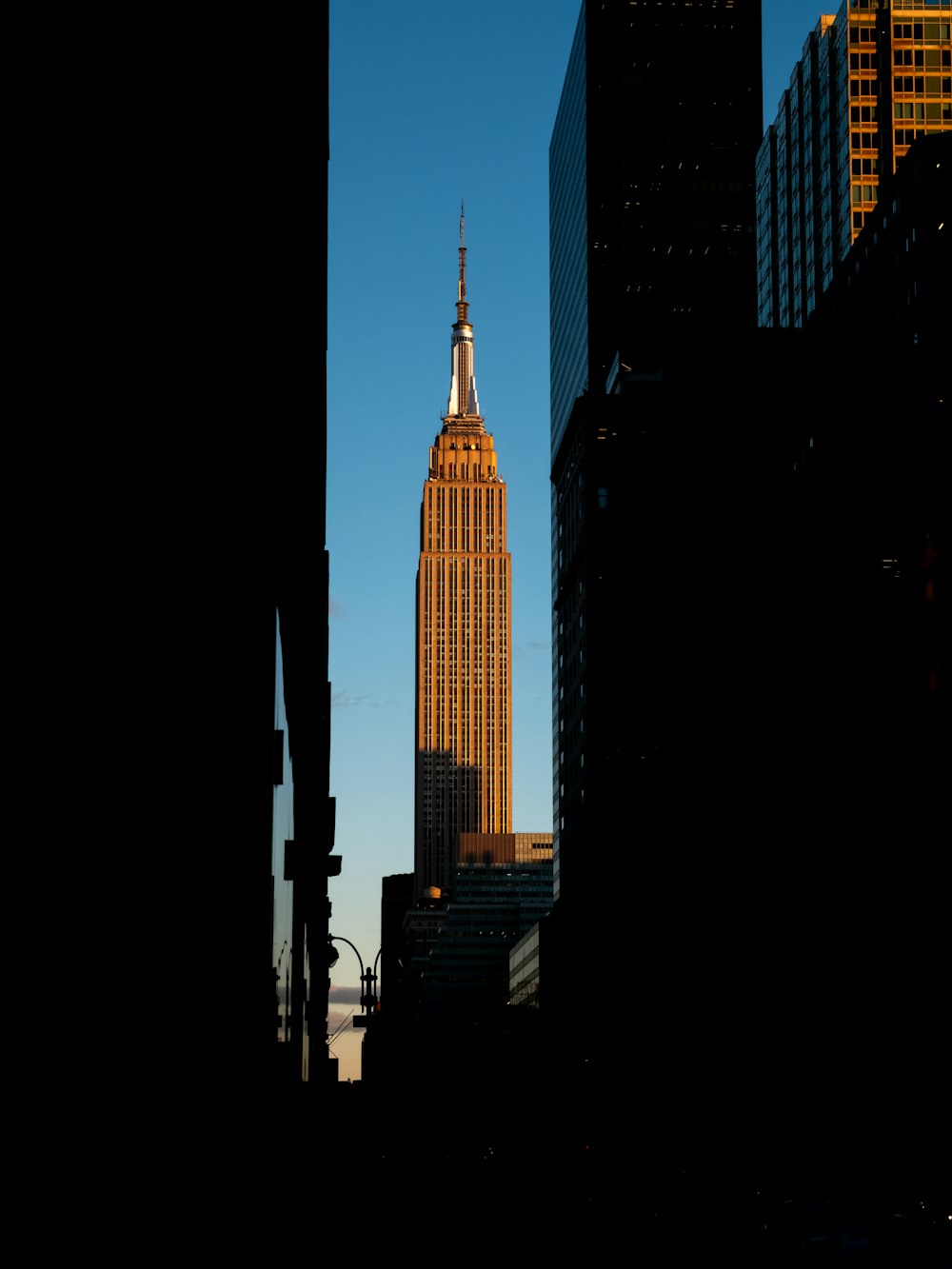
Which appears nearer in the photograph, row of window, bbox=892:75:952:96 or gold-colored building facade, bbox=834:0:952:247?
gold-colored building facade, bbox=834:0:952:247

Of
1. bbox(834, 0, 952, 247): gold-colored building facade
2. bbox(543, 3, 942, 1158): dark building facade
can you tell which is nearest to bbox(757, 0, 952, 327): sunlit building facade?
bbox(834, 0, 952, 247): gold-colored building facade

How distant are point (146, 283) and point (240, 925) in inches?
286

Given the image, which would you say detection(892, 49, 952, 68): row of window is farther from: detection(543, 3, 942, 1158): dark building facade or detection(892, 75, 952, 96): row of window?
detection(543, 3, 942, 1158): dark building facade

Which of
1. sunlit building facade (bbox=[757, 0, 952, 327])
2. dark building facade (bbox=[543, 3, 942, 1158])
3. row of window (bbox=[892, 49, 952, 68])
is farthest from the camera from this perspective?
row of window (bbox=[892, 49, 952, 68])

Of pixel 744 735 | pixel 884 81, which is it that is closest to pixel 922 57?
pixel 884 81

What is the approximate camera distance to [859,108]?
15975 centimetres

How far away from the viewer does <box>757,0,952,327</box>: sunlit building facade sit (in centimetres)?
15788

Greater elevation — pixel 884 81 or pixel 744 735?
pixel 884 81

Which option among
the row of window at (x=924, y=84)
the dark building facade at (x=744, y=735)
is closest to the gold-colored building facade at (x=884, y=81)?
the row of window at (x=924, y=84)

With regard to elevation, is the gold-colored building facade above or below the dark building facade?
above

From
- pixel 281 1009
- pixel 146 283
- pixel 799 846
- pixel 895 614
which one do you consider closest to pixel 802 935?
pixel 799 846

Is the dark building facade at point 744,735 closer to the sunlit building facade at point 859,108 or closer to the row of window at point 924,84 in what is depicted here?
the sunlit building facade at point 859,108

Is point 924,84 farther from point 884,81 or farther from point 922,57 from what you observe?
point 884,81

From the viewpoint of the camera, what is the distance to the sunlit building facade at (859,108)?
518 ft
